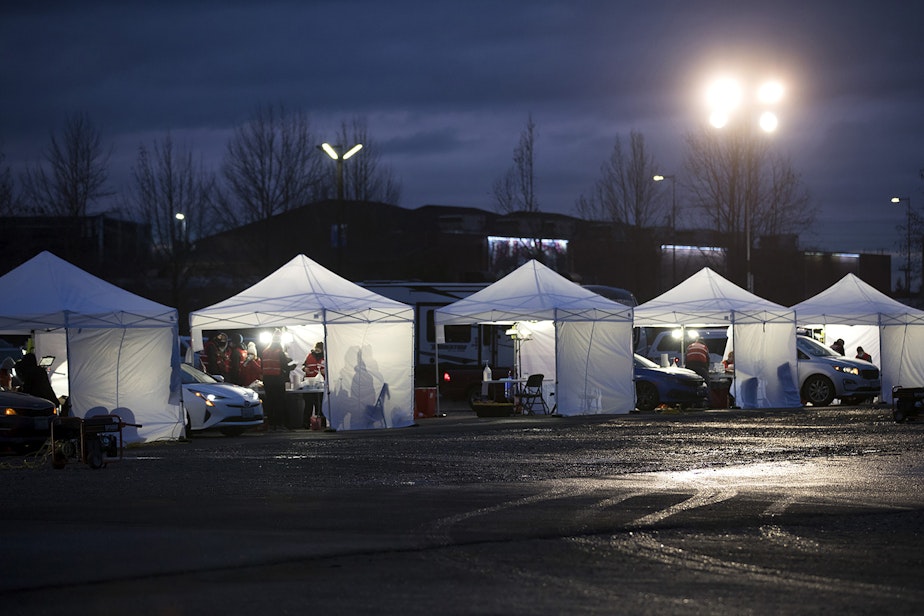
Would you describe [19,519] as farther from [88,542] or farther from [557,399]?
[557,399]

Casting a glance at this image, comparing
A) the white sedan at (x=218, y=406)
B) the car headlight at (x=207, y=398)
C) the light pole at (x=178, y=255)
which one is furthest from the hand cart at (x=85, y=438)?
the light pole at (x=178, y=255)

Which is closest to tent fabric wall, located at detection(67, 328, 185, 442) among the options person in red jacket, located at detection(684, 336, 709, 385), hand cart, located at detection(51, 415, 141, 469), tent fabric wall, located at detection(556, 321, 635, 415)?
hand cart, located at detection(51, 415, 141, 469)

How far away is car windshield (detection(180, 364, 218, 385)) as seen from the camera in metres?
23.7

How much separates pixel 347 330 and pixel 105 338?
5132 millimetres

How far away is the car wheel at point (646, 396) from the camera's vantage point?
3100 cm

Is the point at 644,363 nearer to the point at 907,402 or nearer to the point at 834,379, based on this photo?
the point at 834,379

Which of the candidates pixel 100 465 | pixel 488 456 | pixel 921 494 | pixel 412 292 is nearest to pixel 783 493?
pixel 921 494

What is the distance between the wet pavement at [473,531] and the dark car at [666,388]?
12.2 meters

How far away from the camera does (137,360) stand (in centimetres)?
2214

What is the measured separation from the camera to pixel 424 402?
29.0 meters

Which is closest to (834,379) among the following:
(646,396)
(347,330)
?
(646,396)

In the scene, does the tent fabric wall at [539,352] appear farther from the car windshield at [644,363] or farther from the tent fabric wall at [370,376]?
the tent fabric wall at [370,376]

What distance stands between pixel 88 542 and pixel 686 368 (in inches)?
960

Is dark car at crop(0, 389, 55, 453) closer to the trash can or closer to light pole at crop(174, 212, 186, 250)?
the trash can
